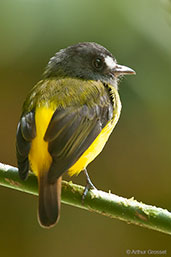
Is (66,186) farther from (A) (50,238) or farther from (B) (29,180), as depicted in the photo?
(A) (50,238)

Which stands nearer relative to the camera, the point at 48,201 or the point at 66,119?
the point at 48,201

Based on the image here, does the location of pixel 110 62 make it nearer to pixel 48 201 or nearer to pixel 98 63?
pixel 98 63

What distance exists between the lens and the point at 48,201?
1866 millimetres

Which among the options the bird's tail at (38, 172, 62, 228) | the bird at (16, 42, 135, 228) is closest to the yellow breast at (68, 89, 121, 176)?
the bird at (16, 42, 135, 228)

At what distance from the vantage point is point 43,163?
2.10 metres

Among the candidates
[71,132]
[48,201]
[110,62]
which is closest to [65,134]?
[71,132]

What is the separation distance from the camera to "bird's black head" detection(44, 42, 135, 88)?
2.84 metres

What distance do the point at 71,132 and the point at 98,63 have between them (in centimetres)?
81

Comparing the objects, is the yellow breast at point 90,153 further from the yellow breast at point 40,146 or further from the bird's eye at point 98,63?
the bird's eye at point 98,63

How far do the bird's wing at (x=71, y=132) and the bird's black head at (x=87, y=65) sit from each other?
0.33m

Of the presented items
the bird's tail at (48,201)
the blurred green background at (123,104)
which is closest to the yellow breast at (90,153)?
the bird's tail at (48,201)

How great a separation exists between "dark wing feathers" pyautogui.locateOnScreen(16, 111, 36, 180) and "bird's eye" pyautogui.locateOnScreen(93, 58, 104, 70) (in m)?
0.72

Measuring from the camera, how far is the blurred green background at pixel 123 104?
3.94 m

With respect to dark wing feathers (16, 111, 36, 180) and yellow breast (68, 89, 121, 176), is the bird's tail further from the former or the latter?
yellow breast (68, 89, 121, 176)
